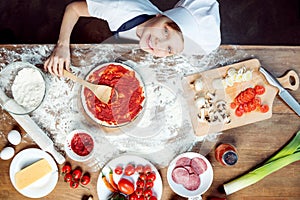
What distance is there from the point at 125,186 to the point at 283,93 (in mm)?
772

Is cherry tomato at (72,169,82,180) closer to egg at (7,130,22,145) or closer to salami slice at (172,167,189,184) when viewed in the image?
egg at (7,130,22,145)

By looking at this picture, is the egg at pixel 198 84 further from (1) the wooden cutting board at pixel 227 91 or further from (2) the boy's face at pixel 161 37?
(2) the boy's face at pixel 161 37

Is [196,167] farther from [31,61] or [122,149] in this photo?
[31,61]

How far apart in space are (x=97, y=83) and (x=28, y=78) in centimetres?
28

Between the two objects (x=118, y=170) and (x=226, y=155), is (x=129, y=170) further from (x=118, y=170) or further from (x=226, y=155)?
(x=226, y=155)

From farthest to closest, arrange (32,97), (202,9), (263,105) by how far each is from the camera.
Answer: (263,105), (32,97), (202,9)

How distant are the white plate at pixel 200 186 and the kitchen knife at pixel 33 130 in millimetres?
458

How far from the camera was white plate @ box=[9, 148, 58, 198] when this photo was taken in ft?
5.36

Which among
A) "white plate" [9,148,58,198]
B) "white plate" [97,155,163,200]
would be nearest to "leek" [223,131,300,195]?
"white plate" [97,155,163,200]

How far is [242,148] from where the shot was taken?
1726 millimetres

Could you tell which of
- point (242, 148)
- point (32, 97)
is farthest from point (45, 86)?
point (242, 148)

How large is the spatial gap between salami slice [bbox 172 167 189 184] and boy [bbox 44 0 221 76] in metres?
0.48

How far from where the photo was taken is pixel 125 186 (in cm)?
165

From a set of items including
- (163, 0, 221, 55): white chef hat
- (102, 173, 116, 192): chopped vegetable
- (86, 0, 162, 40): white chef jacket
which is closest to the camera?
(163, 0, 221, 55): white chef hat
